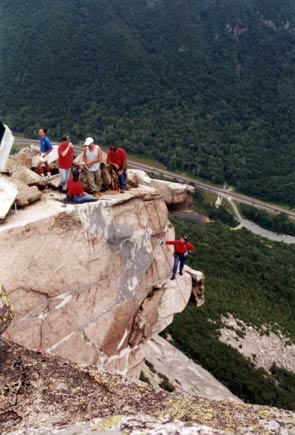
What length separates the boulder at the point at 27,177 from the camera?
37.5 feet

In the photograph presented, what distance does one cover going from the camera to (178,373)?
2212 cm

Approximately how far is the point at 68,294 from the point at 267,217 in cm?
6425

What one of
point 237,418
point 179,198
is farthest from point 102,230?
point 237,418

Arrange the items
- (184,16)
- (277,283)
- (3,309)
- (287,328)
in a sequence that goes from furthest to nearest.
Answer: (184,16) < (277,283) < (287,328) < (3,309)

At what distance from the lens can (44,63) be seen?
90750 millimetres

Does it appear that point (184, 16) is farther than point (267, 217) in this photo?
Yes

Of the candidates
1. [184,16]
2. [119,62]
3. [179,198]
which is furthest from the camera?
[184,16]

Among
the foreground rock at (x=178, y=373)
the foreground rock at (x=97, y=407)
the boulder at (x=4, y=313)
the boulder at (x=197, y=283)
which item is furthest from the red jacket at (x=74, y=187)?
the foreground rock at (x=178, y=373)

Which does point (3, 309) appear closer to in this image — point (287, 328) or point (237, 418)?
point (237, 418)

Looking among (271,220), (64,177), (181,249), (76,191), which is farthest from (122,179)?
(271,220)

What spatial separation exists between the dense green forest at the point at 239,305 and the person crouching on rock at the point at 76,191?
16.8 metres

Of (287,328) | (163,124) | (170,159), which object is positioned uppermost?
(163,124)

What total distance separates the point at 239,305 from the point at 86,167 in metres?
22.8

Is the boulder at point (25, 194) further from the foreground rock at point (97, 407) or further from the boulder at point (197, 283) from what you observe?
the boulder at point (197, 283)
